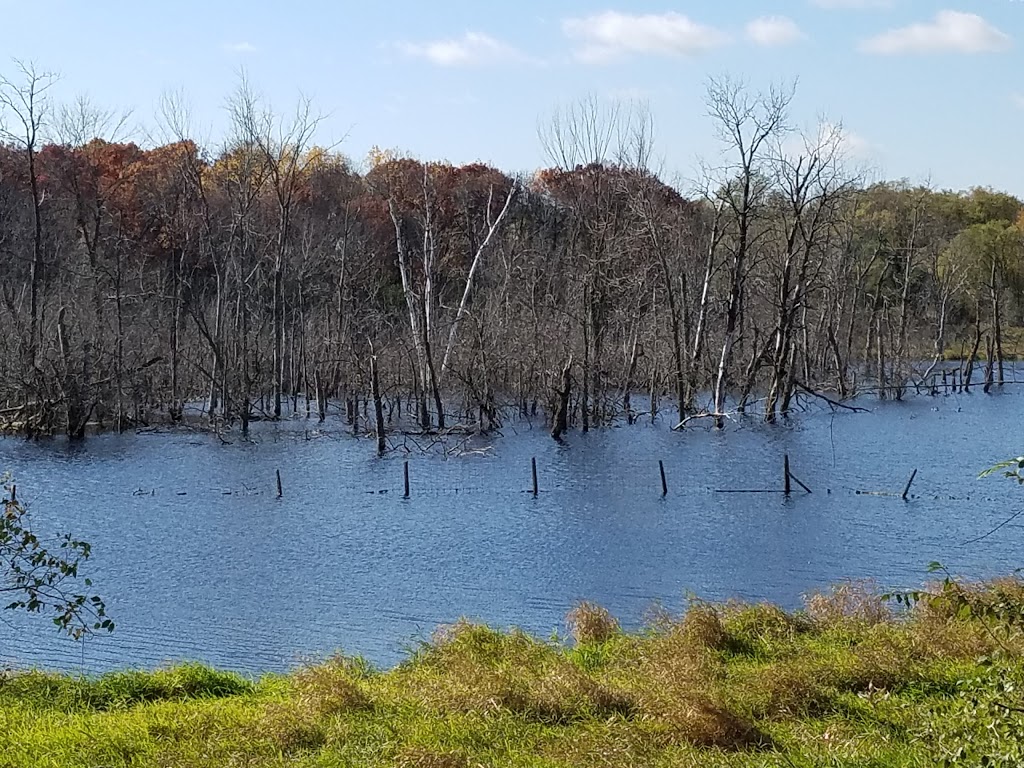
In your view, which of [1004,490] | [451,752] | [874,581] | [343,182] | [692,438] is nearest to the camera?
[451,752]

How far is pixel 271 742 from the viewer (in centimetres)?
859

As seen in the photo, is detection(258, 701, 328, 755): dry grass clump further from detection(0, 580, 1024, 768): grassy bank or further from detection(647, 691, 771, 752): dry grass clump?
detection(647, 691, 771, 752): dry grass clump

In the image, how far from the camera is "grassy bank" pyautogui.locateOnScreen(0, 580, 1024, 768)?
8117 millimetres

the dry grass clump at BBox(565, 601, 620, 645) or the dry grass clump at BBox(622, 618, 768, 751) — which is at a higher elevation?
the dry grass clump at BBox(622, 618, 768, 751)

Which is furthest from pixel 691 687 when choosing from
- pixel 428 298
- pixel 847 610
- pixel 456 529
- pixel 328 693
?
pixel 428 298

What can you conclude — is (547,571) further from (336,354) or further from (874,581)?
(336,354)

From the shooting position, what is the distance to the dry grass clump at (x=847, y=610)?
42.1 ft

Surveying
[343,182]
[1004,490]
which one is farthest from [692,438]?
[343,182]

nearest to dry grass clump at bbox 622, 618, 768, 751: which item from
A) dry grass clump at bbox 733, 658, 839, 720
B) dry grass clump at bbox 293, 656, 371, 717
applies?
dry grass clump at bbox 733, 658, 839, 720

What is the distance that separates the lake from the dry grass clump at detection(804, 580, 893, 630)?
2829 mm

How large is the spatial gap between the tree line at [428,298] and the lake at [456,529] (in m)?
3.65

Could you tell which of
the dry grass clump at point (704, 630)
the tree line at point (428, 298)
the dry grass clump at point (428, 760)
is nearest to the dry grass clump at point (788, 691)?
the dry grass clump at point (704, 630)

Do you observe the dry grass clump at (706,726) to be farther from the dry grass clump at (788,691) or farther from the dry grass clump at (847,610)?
the dry grass clump at (847,610)

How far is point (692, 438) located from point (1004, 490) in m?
12.4
